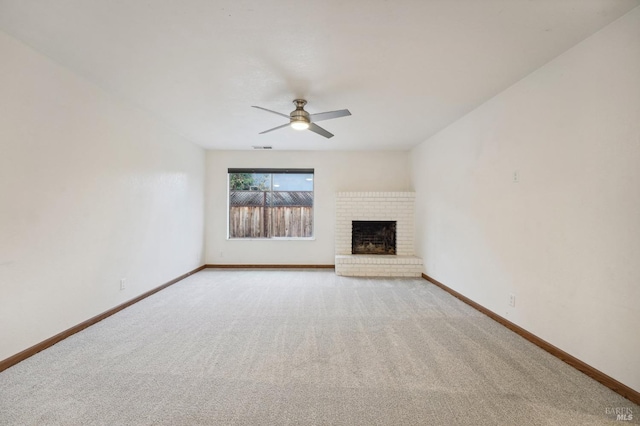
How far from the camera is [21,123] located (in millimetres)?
2006

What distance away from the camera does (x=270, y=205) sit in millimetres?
5695

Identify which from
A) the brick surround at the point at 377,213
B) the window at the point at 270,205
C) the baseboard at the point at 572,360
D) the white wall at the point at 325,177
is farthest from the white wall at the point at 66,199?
the baseboard at the point at 572,360

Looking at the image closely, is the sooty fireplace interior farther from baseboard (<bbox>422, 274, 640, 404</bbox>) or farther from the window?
baseboard (<bbox>422, 274, 640, 404</bbox>)

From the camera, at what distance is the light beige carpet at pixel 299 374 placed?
4.86 ft

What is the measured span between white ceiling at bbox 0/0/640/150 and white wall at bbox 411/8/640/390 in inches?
10.7

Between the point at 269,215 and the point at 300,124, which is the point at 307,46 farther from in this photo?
the point at 269,215

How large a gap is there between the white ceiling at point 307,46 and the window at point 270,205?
8.21ft

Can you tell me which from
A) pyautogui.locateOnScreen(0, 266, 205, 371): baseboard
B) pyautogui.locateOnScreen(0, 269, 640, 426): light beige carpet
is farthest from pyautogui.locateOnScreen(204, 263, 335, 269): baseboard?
pyautogui.locateOnScreen(0, 269, 640, 426): light beige carpet

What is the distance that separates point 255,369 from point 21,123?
8.38ft

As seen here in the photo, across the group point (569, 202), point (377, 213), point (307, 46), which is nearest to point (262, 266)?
point (377, 213)

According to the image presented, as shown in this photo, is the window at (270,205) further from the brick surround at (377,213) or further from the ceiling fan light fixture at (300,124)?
the ceiling fan light fixture at (300,124)

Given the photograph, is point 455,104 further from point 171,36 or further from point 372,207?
point 171,36

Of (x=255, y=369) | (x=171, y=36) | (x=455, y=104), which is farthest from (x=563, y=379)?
(x=171, y=36)

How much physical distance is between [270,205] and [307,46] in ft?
13.0
